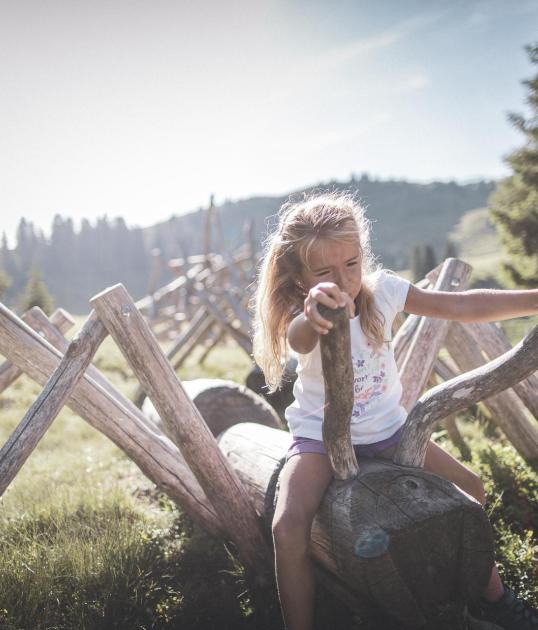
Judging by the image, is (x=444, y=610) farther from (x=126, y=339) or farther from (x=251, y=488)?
(x=126, y=339)

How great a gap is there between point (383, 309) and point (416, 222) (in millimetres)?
135854

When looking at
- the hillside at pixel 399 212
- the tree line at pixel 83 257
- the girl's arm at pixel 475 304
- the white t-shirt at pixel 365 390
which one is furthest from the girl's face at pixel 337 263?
the hillside at pixel 399 212

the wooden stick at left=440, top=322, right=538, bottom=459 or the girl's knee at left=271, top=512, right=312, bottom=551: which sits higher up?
the girl's knee at left=271, top=512, right=312, bottom=551

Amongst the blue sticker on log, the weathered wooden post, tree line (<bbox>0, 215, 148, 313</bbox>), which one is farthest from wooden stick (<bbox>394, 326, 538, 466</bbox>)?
tree line (<bbox>0, 215, 148, 313</bbox>)

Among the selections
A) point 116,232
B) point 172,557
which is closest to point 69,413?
point 172,557

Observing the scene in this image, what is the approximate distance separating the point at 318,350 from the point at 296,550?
84cm

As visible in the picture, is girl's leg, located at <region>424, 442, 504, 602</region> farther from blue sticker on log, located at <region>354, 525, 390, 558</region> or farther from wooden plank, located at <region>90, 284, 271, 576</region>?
wooden plank, located at <region>90, 284, 271, 576</region>

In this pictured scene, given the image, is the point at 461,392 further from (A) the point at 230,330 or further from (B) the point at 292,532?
(A) the point at 230,330

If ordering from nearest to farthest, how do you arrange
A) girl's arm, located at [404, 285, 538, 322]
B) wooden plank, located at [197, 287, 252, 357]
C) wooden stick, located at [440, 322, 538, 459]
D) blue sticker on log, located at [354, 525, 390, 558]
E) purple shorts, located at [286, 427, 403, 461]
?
blue sticker on log, located at [354, 525, 390, 558]
girl's arm, located at [404, 285, 538, 322]
purple shorts, located at [286, 427, 403, 461]
wooden stick, located at [440, 322, 538, 459]
wooden plank, located at [197, 287, 252, 357]

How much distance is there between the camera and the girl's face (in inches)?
75.0

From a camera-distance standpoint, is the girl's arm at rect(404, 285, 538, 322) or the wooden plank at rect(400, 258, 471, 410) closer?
the girl's arm at rect(404, 285, 538, 322)

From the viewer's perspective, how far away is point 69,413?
6426 mm

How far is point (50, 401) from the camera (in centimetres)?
224

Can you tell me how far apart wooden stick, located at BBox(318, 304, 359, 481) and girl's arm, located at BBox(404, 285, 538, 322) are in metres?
0.81
